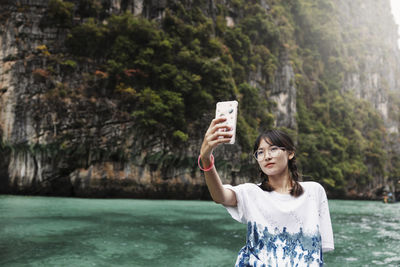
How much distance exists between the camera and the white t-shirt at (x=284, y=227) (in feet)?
4.12

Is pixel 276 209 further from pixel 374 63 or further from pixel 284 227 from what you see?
pixel 374 63

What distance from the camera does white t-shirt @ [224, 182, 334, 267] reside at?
1256mm

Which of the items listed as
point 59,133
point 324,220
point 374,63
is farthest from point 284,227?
point 374,63

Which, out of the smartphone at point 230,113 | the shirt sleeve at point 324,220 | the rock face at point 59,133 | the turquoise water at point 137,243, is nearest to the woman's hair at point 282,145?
the shirt sleeve at point 324,220

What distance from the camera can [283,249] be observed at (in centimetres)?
125

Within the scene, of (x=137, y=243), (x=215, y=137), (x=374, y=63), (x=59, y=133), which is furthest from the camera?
(x=374, y=63)

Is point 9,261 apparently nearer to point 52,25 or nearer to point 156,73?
point 156,73

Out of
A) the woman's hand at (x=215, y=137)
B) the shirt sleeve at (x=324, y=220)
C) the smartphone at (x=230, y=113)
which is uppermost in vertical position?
the smartphone at (x=230, y=113)

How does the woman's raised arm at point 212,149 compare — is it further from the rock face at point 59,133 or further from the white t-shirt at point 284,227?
the rock face at point 59,133

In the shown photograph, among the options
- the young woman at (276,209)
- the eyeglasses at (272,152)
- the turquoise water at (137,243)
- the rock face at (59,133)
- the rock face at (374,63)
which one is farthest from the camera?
the rock face at (374,63)

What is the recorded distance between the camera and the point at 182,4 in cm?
2197

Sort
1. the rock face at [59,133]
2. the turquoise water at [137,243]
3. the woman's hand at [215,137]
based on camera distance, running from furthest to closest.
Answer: the rock face at [59,133] → the turquoise water at [137,243] → the woman's hand at [215,137]

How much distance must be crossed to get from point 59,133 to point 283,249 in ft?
61.1

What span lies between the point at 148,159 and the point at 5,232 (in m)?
12.4
